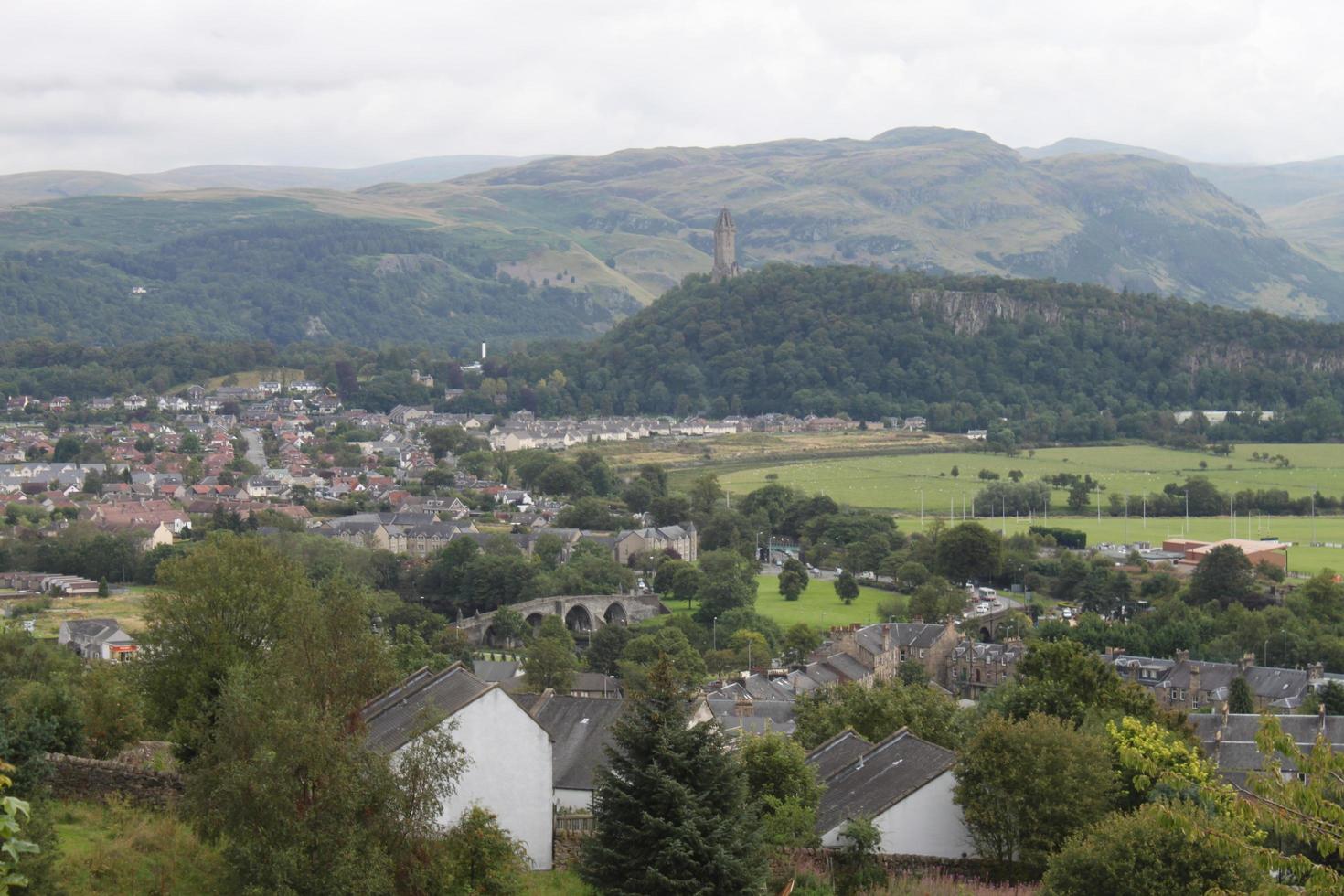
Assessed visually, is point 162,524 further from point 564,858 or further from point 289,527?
point 564,858

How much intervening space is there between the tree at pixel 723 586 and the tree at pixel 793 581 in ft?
3.63

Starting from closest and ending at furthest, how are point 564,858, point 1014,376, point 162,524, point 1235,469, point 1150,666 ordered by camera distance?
point 564,858 → point 1150,666 → point 162,524 → point 1235,469 → point 1014,376

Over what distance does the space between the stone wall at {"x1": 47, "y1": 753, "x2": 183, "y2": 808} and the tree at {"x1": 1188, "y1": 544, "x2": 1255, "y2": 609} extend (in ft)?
153

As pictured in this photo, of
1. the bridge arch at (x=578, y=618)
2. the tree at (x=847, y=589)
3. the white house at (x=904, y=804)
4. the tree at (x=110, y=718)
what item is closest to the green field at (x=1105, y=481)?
the tree at (x=847, y=589)

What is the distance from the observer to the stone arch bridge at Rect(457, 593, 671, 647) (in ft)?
206

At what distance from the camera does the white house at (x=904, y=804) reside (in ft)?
66.8

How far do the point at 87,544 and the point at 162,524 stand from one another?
23.8ft

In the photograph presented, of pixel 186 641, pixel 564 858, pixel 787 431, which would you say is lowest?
pixel 787 431

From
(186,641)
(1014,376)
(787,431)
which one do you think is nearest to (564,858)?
(186,641)

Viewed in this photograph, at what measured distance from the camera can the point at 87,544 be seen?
69875 millimetres

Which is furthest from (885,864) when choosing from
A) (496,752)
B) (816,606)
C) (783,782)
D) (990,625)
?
(816,606)

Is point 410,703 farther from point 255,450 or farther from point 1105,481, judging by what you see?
point 255,450

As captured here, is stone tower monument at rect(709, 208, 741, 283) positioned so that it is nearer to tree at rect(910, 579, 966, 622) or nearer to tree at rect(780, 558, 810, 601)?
tree at rect(780, 558, 810, 601)

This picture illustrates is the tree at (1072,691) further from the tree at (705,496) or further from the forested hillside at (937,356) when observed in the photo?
the forested hillside at (937,356)
